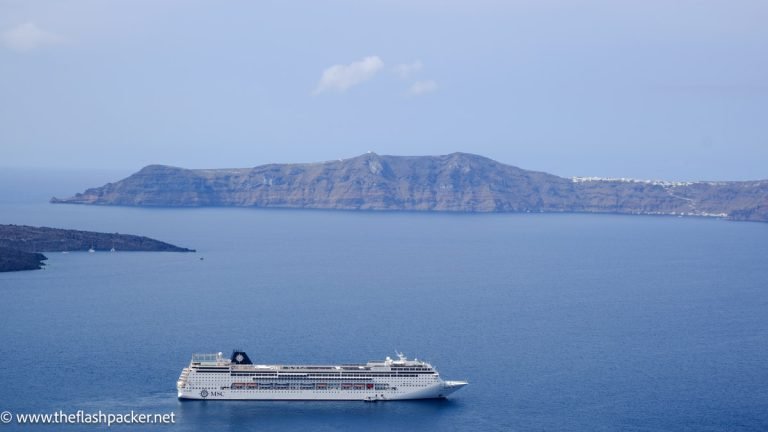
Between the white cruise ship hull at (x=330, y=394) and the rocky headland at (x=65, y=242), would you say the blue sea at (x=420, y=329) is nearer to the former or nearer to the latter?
the white cruise ship hull at (x=330, y=394)

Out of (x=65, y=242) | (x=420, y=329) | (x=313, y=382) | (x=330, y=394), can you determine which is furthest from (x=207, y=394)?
(x=65, y=242)

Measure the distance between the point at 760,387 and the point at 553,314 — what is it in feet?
69.9

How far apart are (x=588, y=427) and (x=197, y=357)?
705 inches

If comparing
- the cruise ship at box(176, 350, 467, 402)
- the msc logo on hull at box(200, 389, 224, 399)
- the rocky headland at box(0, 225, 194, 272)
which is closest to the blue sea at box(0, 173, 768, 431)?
the msc logo on hull at box(200, 389, 224, 399)

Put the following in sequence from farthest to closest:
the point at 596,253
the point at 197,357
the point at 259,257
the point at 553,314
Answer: the point at 596,253, the point at 259,257, the point at 553,314, the point at 197,357

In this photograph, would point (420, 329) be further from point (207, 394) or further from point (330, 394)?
point (207, 394)

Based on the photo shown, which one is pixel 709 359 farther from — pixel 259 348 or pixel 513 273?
pixel 513 273

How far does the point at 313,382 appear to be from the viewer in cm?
5197

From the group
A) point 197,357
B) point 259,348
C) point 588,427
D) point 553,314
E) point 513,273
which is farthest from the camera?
point 513,273

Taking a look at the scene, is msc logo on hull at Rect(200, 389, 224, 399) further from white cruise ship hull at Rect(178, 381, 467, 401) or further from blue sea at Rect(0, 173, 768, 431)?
blue sea at Rect(0, 173, 768, 431)

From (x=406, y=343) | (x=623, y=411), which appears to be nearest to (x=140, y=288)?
(x=406, y=343)

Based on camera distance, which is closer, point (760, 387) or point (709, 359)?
point (760, 387)

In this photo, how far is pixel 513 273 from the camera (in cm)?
10125

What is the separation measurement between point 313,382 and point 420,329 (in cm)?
1726
